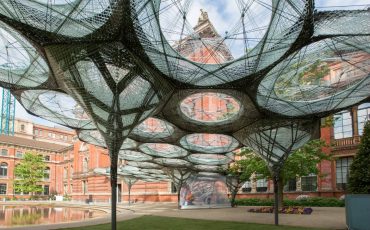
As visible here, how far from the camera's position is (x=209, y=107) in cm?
4222

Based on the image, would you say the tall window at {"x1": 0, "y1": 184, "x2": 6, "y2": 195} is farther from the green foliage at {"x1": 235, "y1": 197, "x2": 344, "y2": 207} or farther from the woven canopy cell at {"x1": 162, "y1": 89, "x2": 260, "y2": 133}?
the woven canopy cell at {"x1": 162, "y1": 89, "x2": 260, "y2": 133}

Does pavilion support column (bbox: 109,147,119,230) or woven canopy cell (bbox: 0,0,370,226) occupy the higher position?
woven canopy cell (bbox: 0,0,370,226)

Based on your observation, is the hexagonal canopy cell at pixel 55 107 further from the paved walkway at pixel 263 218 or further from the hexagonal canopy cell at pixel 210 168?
the hexagonal canopy cell at pixel 210 168

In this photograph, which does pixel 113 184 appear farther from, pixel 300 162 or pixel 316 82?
pixel 300 162

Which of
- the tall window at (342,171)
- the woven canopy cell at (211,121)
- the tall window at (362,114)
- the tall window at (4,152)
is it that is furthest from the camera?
the tall window at (4,152)

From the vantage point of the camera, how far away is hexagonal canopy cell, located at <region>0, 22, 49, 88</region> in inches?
774

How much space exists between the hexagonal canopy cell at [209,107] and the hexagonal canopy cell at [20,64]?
404 inches

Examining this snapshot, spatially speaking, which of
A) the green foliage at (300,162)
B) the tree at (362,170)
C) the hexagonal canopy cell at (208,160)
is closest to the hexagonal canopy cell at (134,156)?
the hexagonal canopy cell at (208,160)

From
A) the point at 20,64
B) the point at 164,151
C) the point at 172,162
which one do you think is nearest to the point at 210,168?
the point at 172,162

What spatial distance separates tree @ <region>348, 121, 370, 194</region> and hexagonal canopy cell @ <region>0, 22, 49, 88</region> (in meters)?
16.6

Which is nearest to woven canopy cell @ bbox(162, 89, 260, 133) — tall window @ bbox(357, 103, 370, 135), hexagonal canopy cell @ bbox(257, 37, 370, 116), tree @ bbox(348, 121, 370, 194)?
hexagonal canopy cell @ bbox(257, 37, 370, 116)

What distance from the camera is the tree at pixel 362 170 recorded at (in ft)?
59.7

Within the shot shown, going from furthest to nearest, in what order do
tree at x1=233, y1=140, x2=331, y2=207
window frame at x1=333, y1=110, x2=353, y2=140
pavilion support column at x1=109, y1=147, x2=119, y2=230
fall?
1. window frame at x1=333, y1=110, x2=353, y2=140
2. tree at x1=233, y1=140, x2=331, y2=207
3. pavilion support column at x1=109, y1=147, x2=119, y2=230

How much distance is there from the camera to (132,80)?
18750 millimetres
